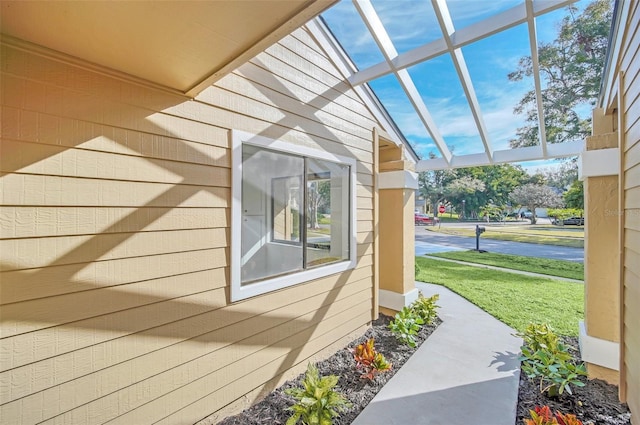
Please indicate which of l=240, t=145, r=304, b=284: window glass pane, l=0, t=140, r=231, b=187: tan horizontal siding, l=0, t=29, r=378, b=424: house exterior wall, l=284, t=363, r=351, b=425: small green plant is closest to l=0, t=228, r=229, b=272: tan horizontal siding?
l=0, t=29, r=378, b=424: house exterior wall

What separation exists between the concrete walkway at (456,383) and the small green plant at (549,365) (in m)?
0.18

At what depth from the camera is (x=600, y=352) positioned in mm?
2613

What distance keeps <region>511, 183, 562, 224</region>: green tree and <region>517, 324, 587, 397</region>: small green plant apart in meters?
26.3

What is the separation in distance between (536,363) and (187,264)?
11.3 ft

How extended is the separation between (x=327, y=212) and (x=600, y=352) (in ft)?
9.94

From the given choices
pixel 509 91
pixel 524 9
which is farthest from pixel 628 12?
pixel 509 91

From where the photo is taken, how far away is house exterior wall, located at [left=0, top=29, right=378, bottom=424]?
1.38 metres

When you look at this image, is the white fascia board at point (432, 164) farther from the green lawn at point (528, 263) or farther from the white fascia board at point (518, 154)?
the green lawn at point (528, 263)

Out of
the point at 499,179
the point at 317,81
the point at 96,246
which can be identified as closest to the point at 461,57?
the point at 317,81

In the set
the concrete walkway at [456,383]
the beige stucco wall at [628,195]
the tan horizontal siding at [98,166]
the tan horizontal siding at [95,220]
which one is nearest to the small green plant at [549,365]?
the concrete walkway at [456,383]

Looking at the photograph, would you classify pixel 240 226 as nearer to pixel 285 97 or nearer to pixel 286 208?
pixel 286 208

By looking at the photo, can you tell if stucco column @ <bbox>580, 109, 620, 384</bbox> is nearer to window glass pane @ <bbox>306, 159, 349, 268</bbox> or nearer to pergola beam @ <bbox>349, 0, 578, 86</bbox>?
pergola beam @ <bbox>349, 0, 578, 86</bbox>

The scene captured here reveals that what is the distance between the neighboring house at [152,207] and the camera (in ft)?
4.38

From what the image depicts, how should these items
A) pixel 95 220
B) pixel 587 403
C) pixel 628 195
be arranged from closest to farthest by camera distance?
pixel 95 220 < pixel 628 195 < pixel 587 403
